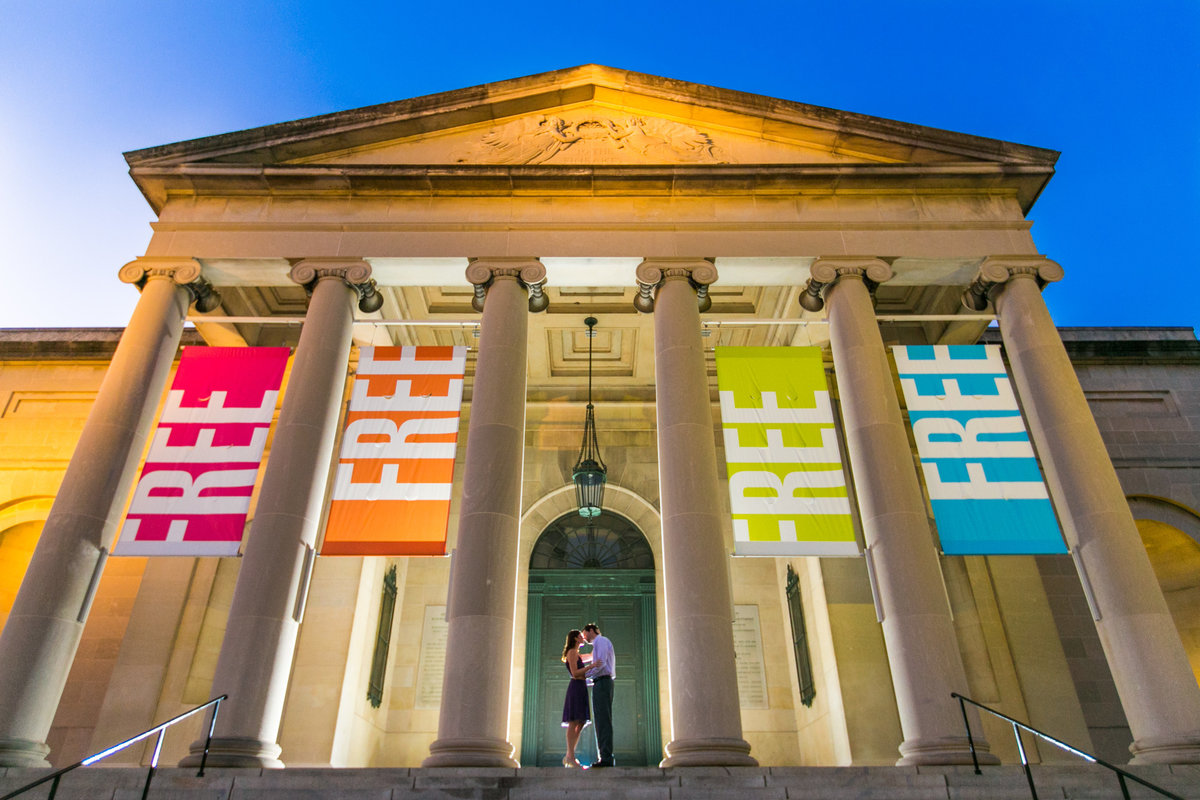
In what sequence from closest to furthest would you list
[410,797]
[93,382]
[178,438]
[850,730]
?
1. [410,797]
2. [178,438]
3. [850,730]
4. [93,382]

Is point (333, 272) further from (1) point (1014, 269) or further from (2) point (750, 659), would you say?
(1) point (1014, 269)

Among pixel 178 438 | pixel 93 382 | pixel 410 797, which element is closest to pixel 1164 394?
pixel 410 797

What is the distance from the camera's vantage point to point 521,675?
15.5 meters

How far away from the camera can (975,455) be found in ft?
38.5

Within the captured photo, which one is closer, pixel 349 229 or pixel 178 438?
pixel 178 438

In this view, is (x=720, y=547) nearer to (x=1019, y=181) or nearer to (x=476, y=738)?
(x=476, y=738)

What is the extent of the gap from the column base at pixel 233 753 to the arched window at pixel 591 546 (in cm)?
787

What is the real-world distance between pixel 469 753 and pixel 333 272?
8.12 m

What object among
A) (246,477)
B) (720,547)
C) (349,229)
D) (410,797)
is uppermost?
(349,229)

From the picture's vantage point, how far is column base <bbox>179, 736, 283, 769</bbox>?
9.18m

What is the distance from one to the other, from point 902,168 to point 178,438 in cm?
1279

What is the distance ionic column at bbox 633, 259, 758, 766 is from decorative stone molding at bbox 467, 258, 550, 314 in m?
1.73

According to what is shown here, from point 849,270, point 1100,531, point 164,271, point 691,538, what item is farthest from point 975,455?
point 164,271

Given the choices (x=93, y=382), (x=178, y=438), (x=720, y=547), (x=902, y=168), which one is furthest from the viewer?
(x=93, y=382)
